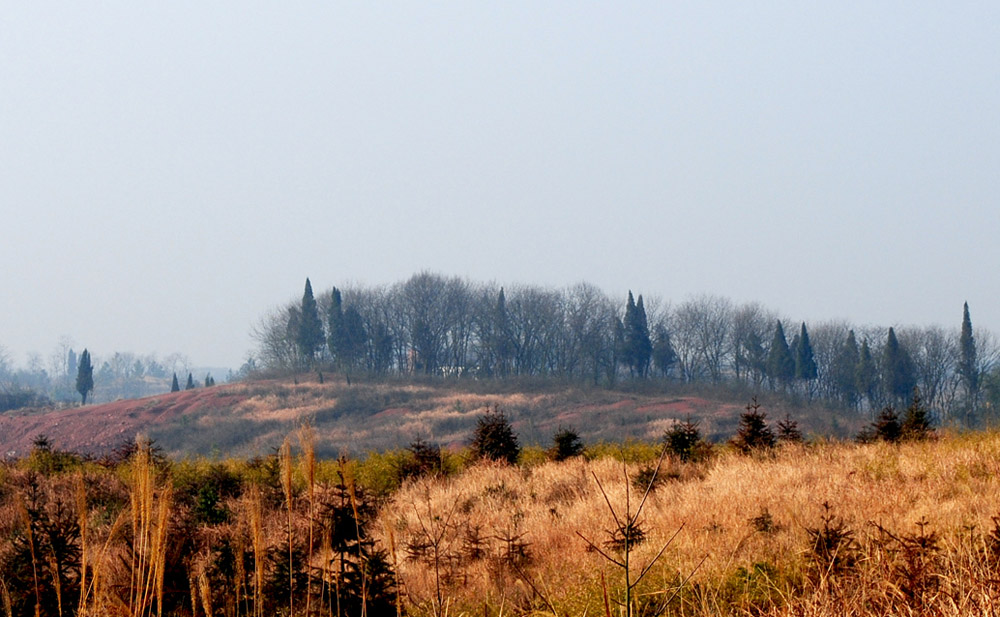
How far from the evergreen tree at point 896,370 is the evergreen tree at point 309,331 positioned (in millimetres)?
43968

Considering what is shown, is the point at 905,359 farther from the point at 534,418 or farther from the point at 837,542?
the point at 837,542

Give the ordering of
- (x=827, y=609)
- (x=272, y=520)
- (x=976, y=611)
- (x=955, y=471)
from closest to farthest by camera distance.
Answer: (x=976, y=611), (x=827, y=609), (x=955, y=471), (x=272, y=520)

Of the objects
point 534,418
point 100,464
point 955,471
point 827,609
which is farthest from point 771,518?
point 534,418

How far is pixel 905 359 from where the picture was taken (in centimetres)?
6053

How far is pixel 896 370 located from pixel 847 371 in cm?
538

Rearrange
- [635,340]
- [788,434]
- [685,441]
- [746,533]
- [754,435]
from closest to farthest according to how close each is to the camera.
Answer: [746,533], [754,435], [685,441], [788,434], [635,340]

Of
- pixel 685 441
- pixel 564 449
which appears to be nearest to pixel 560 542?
pixel 685 441

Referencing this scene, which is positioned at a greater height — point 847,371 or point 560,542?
point 560,542

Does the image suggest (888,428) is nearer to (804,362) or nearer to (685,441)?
(685,441)

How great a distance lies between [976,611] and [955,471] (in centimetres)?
591

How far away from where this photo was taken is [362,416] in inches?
2151

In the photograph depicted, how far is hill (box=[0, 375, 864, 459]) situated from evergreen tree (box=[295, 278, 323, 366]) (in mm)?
6167

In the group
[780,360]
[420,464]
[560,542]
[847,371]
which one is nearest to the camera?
[560,542]

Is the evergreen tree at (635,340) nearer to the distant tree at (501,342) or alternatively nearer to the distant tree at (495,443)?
the distant tree at (501,342)
